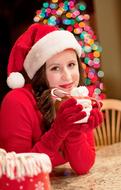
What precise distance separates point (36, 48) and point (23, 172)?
47 centimetres

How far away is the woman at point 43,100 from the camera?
1070 millimetres

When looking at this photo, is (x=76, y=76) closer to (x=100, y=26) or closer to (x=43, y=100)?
(x=43, y=100)

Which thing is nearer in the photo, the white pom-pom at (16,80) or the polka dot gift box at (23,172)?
the polka dot gift box at (23,172)

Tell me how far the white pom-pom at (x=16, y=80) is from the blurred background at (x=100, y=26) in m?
1.13

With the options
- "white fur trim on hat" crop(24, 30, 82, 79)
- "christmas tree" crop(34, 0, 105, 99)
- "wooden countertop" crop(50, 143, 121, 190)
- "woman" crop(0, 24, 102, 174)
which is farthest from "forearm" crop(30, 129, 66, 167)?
"christmas tree" crop(34, 0, 105, 99)

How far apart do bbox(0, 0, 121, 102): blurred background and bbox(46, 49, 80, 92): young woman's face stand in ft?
4.04

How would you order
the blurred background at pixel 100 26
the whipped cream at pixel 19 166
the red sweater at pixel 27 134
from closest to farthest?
1. the whipped cream at pixel 19 166
2. the red sweater at pixel 27 134
3. the blurred background at pixel 100 26

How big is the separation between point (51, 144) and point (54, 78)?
193 mm

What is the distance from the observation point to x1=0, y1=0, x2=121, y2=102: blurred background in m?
2.37

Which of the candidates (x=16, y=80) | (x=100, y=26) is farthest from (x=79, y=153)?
(x=100, y=26)

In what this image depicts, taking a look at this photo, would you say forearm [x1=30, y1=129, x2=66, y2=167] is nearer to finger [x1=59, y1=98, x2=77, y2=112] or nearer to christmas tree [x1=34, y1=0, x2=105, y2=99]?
finger [x1=59, y1=98, x2=77, y2=112]

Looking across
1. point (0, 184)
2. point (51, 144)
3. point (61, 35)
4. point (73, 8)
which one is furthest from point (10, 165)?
point (73, 8)

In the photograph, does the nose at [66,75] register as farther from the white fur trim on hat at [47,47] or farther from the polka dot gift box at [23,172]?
the polka dot gift box at [23,172]

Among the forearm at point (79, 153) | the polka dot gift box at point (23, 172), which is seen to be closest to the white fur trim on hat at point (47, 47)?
the forearm at point (79, 153)
